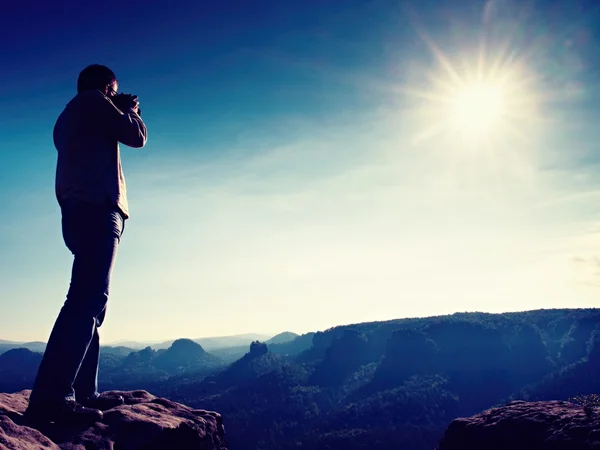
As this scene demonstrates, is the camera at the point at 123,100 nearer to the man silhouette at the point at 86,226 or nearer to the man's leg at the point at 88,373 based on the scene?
the man silhouette at the point at 86,226

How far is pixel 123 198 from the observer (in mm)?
4723

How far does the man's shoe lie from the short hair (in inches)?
143

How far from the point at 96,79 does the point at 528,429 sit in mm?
7924

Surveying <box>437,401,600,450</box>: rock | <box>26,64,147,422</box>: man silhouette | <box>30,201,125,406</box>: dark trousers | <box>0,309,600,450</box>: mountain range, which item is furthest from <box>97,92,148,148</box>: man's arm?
<box>0,309,600,450</box>: mountain range

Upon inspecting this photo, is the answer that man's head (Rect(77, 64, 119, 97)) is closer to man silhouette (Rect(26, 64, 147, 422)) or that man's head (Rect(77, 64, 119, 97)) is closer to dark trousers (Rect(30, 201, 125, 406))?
man silhouette (Rect(26, 64, 147, 422))

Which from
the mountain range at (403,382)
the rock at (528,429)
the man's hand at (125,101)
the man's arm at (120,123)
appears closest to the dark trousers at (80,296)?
the man's arm at (120,123)

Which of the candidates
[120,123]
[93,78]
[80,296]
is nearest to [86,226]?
[80,296]

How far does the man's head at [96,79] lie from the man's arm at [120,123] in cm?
45

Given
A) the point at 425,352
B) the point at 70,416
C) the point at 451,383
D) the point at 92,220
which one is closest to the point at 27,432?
the point at 70,416

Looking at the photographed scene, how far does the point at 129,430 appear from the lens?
14.1 feet

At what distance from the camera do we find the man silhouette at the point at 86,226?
391 cm

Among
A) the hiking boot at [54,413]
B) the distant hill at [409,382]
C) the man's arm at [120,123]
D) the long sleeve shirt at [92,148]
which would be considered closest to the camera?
the hiking boot at [54,413]

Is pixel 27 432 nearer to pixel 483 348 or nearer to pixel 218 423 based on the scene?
pixel 218 423

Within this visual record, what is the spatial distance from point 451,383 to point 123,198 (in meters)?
162
